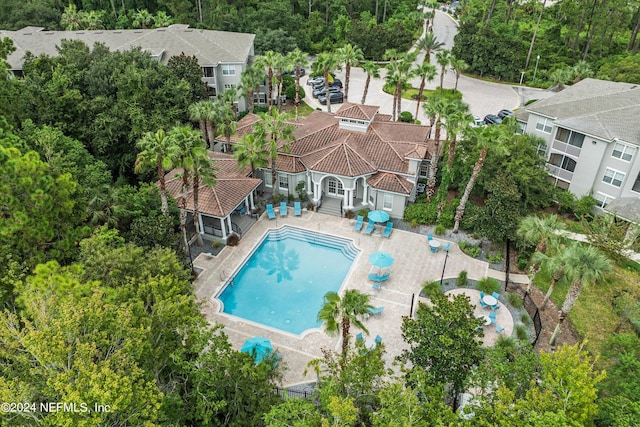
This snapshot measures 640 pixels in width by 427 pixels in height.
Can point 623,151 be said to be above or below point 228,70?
below

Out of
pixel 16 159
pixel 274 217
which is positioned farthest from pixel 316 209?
pixel 16 159

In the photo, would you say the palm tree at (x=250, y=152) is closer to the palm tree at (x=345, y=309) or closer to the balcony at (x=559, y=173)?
the palm tree at (x=345, y=309)

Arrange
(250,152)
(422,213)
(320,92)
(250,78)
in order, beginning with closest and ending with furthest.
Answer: (250,152), (422,213), (250,78), (320,92)

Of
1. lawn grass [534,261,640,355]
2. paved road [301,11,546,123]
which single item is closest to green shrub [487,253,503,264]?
lawn grass [534,261,640,355]

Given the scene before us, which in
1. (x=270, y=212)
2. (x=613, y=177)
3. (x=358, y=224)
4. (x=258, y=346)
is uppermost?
(x=613, y=177)

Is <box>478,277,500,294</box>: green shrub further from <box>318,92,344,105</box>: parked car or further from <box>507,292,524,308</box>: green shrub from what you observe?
<box>318,92,344,105</box>: parked car

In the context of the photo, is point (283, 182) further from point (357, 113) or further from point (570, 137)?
point (570, 137)

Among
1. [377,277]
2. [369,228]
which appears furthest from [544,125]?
[377,277]
